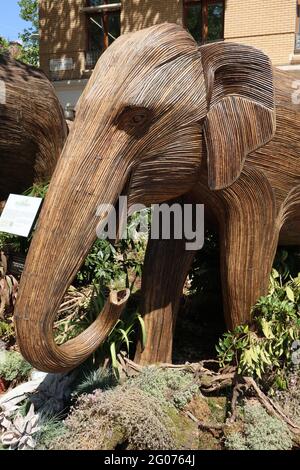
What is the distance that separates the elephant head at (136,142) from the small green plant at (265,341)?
72 cm

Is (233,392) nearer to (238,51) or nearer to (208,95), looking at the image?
(208,95)

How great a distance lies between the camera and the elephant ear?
1.85m

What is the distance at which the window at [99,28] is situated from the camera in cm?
995

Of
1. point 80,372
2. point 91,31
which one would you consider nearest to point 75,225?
point 80,372

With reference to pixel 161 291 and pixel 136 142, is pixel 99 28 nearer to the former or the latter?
pixel 161 291

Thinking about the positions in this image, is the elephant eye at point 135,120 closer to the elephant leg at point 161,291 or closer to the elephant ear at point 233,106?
the elephant ear at point 233,106

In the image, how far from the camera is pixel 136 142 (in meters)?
1.70

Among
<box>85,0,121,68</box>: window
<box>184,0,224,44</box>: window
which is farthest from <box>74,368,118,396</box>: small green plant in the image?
<box>85,0,121,68</box>: window

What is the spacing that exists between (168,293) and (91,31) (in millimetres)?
9225

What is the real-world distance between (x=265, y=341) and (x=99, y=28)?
945cm

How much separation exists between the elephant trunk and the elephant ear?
1.48 ft

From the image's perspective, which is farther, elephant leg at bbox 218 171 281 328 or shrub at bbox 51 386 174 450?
elephant leg at bbox 218 171 281 328

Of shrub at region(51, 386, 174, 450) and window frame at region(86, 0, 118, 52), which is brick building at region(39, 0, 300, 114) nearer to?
window frame at region(86, 0, 118, 52)

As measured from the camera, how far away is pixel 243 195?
2.07m
